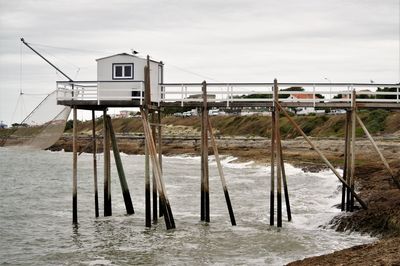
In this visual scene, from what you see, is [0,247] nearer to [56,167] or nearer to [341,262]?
[341,262]

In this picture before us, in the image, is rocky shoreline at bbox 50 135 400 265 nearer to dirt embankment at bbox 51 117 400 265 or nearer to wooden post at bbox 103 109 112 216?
dirt embankment at bbox 51 117 400 265

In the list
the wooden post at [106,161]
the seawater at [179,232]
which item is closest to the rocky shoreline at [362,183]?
the seawater at [179,232]

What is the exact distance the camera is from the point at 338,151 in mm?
52969

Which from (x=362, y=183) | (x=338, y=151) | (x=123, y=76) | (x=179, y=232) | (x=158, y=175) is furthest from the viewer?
(x=338, y=151)

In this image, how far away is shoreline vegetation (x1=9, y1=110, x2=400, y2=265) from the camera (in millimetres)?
16747

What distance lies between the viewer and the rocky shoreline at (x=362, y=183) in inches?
626

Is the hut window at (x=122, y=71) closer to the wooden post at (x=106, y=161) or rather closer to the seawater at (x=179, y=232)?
the wooden post at (x=106, y=161)

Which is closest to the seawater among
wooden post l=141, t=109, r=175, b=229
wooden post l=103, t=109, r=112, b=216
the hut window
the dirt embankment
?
wooden post l=141, t=109, r=175, b=229

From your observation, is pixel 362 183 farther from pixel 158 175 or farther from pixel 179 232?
pixel 158 175

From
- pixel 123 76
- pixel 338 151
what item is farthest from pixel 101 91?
pixel 338 151

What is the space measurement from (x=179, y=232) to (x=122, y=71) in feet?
24.1

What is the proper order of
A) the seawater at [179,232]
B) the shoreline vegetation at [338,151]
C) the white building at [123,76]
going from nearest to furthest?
the shoreline vegetation at [338,151] < the seawater at [179,232] < the white building at [123,76]

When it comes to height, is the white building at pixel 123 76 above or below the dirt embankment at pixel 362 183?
above

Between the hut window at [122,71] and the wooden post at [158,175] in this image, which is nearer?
the wooden post at [158,175]
